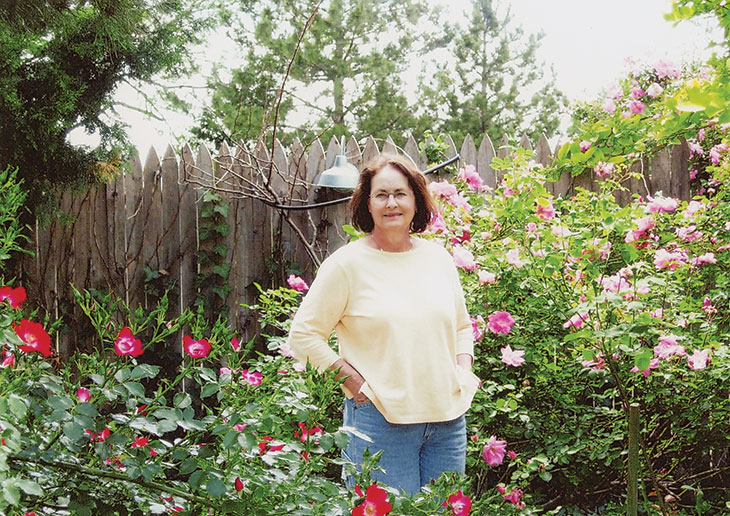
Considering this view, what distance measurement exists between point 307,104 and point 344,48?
1.07 m

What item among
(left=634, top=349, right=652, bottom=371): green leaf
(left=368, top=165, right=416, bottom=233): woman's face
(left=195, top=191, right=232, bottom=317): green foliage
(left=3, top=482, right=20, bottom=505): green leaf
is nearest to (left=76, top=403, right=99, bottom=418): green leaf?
(left=3, top=482, right=20, bottom=505): green leaf

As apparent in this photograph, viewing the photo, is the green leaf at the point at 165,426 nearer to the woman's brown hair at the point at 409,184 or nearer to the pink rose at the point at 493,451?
the woman's brown hair at the point at 409,184

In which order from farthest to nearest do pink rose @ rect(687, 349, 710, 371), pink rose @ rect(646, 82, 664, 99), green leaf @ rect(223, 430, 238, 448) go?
pink rose @ rect(646, 82, 664, 99)
pink rose @ rect(687, 349, 710, 371)
green leaf @ rect(223, 430, 238, 448)

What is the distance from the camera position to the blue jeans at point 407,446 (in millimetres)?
1981

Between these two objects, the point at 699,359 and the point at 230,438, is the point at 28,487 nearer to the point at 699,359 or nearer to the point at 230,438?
the point at 230,438

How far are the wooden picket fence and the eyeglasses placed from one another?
1941mm

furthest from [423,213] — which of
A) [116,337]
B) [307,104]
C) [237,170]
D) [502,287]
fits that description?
[307,104]

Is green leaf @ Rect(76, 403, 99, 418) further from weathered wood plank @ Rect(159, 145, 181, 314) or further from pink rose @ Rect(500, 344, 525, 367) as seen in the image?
weathered wood plank @ Rect(159, 145, 181, 314)

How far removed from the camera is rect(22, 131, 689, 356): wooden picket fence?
4.13 m

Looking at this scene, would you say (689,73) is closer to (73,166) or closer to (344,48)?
(73,166)

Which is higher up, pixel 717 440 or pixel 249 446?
pixel 249 446

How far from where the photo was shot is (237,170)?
13.6 feet

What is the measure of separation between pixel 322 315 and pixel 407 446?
0.42m

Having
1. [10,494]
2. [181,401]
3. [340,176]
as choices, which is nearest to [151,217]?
[340,176]
